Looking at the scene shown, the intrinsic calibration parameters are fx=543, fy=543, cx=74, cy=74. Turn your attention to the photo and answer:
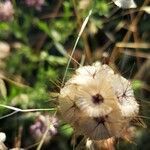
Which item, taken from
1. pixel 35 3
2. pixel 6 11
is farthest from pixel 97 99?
pixel 35 3

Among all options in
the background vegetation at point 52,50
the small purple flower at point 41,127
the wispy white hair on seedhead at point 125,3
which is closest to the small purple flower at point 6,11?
the background vegetation at point 52,50

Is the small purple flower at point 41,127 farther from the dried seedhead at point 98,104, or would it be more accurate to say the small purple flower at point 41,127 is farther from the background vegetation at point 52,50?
the dried seedhead at point 98,104

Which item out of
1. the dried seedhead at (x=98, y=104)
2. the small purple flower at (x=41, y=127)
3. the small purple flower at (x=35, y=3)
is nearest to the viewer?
the dried seedhead at (x=98, y=104)

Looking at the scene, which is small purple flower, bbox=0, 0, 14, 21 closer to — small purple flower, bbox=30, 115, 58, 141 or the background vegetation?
the background vegetation

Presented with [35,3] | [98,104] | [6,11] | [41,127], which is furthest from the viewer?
[35,3]

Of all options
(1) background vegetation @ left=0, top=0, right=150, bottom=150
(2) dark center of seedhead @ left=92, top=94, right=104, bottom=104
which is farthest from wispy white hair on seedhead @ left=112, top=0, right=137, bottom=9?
(2) dark center of seedhead @ left=92, top=94, right=104, bottom=104

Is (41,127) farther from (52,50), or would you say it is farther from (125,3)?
(125,3)

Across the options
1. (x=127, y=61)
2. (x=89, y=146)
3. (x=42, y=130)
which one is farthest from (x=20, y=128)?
(x=89, y=146)
